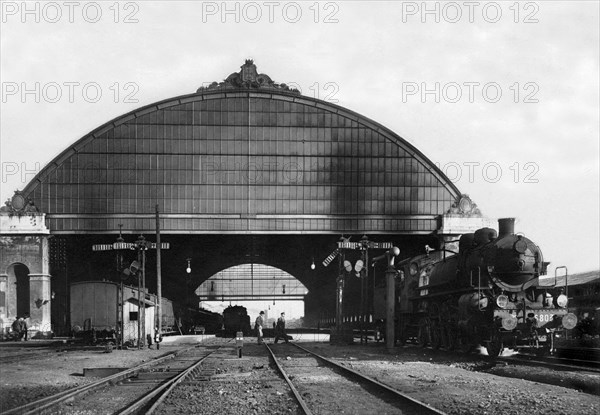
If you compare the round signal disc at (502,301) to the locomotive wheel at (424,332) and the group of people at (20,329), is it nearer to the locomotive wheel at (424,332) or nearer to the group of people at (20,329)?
the locomotive wheel at (424,332)

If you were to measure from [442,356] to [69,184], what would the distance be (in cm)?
3024

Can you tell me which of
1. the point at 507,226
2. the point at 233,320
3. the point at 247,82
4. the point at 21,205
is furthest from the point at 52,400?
the point at 233,320

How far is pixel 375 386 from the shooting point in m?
12.9

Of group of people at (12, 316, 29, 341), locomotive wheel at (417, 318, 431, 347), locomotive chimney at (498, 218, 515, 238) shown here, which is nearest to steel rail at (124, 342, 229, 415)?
locomotive chimney at (498, 218, 515, 238)

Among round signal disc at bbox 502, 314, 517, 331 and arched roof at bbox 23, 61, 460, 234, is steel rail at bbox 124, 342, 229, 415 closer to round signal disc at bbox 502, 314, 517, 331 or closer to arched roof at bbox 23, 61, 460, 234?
round signal disc at bbox 502, 314, 517, 331

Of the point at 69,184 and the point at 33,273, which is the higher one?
the point at 69,184

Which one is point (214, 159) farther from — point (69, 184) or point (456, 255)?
point (456, 255)

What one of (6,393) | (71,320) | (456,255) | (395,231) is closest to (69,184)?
(71,320)

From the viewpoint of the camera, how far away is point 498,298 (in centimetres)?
1858

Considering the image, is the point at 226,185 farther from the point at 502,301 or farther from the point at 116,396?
the point at 116,396

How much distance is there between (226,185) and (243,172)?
1362 mm

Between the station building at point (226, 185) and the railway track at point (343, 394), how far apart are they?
91.1 ft

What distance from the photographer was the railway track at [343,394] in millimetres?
10266

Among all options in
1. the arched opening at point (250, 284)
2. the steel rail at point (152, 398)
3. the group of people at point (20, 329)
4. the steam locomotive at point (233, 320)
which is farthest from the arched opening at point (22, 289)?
the steel rail at point (152, 398)
